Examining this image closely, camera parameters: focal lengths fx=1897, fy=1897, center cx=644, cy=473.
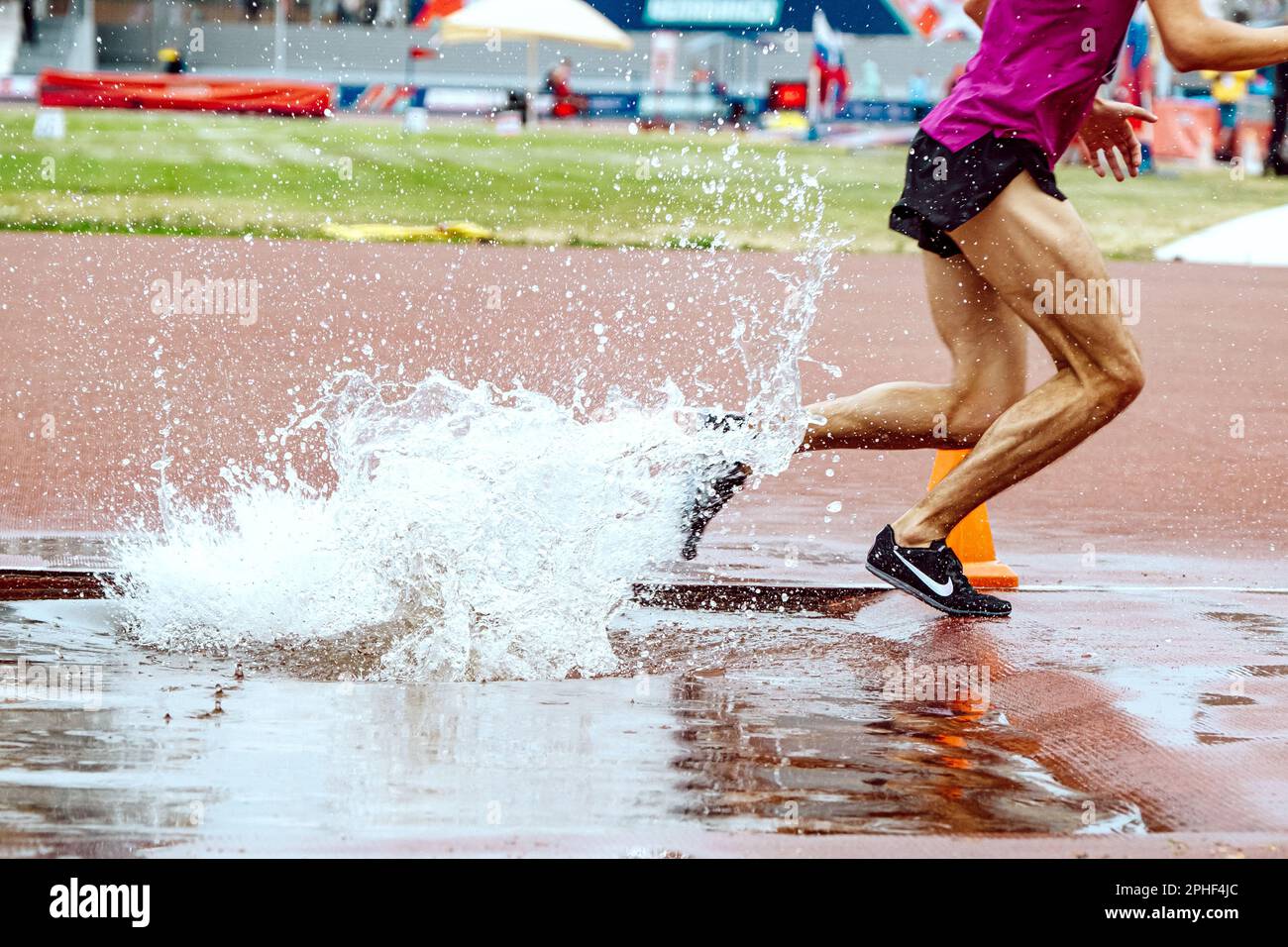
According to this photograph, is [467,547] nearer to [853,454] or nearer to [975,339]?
[975,339]

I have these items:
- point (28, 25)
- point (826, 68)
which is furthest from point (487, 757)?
point (28, 25)

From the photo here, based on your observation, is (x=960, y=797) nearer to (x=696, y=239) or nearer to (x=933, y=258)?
(x=933, y=258)

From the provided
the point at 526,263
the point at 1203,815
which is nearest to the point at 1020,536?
the point at 1203,815

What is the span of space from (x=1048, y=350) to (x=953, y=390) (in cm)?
44

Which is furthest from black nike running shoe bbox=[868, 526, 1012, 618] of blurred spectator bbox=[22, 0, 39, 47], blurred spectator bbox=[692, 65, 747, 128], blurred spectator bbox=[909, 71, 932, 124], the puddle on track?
blurred spectator bbox=[22, 0, 39, 47]

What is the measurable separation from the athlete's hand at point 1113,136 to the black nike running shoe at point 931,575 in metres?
1.16

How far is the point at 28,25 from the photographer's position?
46.3 meters

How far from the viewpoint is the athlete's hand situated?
205 inches

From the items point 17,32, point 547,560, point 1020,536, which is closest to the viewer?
point 547,560

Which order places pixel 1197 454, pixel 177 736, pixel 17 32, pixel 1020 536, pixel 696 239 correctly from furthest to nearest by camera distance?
pixel 17 32 < pixel 696 239 < pixel 1197 454 < pixel 1020 536 < pixel 177 736

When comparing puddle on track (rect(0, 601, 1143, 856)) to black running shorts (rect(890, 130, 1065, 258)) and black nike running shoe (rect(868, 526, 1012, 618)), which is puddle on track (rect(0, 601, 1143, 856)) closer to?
black nike running shoe (rect(868, 526, 1012, 618))

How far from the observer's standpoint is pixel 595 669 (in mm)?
4328

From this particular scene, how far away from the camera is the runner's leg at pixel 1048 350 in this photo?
4645 millimetres
